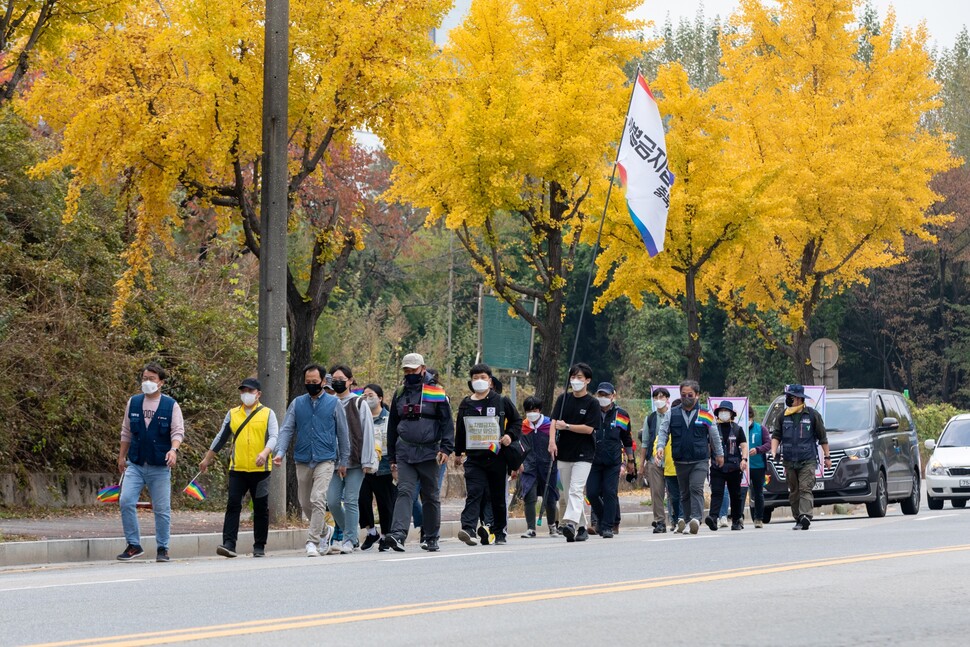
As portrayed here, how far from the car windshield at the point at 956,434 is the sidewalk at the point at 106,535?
10.6m

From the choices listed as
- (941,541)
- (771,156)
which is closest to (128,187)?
(941,541)

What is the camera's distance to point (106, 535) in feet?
55.8

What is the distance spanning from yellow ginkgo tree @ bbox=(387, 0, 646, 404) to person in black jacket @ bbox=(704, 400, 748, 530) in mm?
3334

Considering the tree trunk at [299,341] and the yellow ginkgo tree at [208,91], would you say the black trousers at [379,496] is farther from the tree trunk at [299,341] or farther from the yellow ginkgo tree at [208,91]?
the yellow ginkgo tree at [208,91]

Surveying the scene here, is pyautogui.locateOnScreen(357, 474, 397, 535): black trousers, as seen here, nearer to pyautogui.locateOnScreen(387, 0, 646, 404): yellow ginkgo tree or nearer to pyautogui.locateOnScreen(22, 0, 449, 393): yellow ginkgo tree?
pyautogui.locateOnScreen(22, 0, 449, 393): yellow ginkgo tree

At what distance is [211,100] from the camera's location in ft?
60.1

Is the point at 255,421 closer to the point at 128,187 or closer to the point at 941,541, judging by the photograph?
the point at 128,187

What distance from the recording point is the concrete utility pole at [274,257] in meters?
18.1

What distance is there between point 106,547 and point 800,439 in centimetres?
959

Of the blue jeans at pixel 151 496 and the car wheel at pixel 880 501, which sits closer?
the blue jeans at pixel 151 496

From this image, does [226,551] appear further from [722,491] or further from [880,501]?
[880,501]

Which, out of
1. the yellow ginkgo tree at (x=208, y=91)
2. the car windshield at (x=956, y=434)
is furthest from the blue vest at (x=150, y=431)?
the car windshield at (x=956, y=434)

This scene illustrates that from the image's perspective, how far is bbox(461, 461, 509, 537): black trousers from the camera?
665 inches

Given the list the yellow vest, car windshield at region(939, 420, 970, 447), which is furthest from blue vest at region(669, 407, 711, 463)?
car windshield at region(939, 420, 970, 447)
